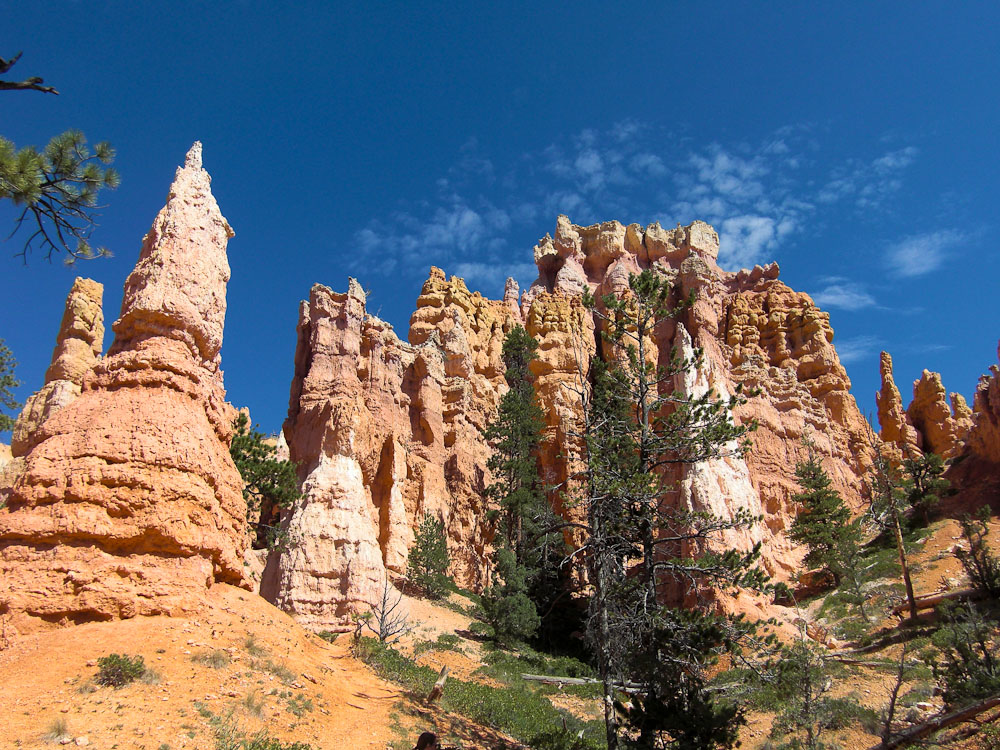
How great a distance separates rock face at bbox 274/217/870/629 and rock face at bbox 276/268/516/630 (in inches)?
2.9

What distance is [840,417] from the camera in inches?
1496

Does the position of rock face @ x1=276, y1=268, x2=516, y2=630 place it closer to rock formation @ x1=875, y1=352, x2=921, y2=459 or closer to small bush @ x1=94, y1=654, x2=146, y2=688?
small bush @ x1=94, y1=654, x2=146, y2=688

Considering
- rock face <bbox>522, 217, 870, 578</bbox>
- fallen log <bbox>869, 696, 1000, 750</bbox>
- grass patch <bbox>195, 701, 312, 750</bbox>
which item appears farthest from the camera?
rock face <bbox>522, 217, 870, 578</bbox>

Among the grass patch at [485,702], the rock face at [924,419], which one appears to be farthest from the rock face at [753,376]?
the grass patch at [485,702]

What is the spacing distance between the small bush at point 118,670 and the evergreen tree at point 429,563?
63.3ft

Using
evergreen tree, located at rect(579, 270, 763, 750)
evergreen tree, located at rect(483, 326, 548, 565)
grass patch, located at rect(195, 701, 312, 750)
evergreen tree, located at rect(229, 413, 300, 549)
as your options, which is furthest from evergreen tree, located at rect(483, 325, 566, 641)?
grass patch, located at rect(195, 701, 312, 750)

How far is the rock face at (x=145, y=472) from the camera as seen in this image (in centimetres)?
938

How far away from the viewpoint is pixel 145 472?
10.6m

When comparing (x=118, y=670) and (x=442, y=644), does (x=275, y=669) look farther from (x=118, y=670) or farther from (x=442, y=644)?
(x=442, y=644)

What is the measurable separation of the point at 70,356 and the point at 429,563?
82.4ft

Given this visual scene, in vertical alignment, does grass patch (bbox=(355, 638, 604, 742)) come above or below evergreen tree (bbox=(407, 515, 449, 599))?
below

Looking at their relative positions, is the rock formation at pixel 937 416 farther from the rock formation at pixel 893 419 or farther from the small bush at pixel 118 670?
the small bush at pixel 118 670

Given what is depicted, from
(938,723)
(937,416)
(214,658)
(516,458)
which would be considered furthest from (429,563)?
(937,416)

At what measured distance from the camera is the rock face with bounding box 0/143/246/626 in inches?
369
